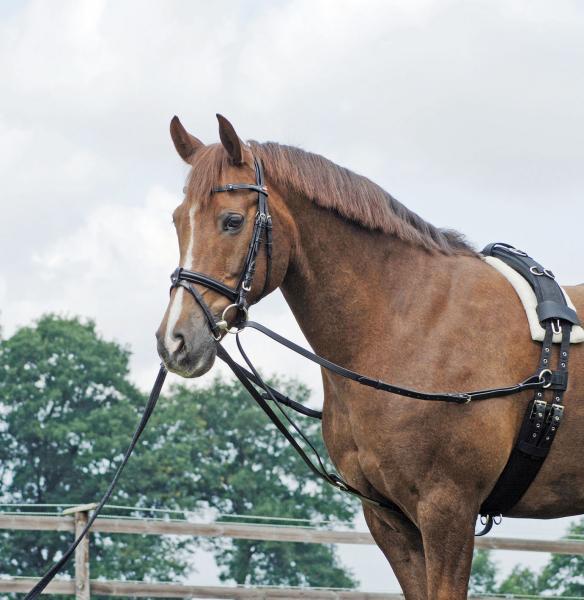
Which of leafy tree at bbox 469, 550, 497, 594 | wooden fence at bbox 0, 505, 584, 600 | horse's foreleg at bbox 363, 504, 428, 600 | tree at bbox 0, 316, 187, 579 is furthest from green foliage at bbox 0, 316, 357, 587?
horse's foreleg at bbox 363, 504, 428, 600

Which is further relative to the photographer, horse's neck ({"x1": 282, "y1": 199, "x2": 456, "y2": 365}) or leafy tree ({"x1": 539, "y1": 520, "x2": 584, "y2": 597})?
leafy tree ({"x1": 539, "y1": 520, "x2": 584, "y2": 597})

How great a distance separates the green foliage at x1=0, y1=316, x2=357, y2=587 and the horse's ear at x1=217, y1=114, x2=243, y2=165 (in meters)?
27.1

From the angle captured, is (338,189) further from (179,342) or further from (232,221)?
(179,342)

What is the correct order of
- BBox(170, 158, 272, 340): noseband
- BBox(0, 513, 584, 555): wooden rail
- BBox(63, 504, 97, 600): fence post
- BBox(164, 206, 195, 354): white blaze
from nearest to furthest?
1. BBox(164, 206, 195, 354): white blaze
2. BBox(170, 158, 272, 340): noseband
3. BBox(63, 504, 97, 600): fence post
4. BBox(0, 513, 584, 555): wooden rail

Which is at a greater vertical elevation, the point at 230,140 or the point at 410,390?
the point at 230,140

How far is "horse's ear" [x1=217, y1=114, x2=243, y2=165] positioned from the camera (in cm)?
413

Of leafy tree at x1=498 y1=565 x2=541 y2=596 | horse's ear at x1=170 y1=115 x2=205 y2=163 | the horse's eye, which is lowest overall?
leafy tree at x1=498 y1=565 x2=541 y2=596

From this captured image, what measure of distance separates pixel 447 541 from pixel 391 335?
2.90 feet

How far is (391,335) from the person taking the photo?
4.28m

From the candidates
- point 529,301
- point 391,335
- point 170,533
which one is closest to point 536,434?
point 529,301

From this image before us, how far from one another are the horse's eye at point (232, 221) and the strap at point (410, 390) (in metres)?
0.39

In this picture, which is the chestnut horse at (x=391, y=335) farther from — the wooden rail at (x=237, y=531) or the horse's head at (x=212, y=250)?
the wooden rail at (x=237, y=531)

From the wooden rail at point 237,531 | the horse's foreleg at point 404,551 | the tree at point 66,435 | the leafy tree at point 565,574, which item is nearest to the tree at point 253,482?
the tree at point 66,435

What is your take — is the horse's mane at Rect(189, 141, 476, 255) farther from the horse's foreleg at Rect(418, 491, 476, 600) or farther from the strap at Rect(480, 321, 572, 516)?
the horse's foreleg at Rect(418, 491, 476, 600)
